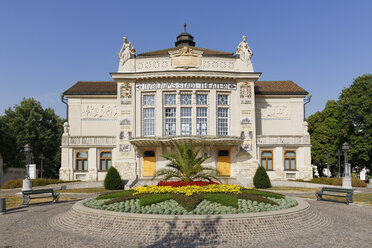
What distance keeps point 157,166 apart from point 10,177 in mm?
22242

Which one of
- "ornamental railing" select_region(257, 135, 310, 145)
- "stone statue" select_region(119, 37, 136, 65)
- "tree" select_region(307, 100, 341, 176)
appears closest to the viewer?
"stone statue" select_region(119, 37, 136, 65)

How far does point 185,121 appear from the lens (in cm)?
3117

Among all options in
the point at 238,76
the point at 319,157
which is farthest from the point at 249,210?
the point at 319,157

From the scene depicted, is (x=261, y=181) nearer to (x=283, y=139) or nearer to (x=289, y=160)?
(x=289, y=160)

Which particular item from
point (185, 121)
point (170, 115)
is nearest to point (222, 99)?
point (185, 121)

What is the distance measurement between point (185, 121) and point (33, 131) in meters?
28.8

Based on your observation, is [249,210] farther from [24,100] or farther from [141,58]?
[24,100]

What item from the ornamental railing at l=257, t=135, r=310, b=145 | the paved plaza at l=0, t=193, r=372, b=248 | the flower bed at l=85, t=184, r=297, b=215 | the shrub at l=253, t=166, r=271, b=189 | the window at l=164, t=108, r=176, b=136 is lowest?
the shrub at l=253, t=166, r=271, b=189

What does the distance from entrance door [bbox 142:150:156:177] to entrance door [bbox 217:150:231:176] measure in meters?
7.01

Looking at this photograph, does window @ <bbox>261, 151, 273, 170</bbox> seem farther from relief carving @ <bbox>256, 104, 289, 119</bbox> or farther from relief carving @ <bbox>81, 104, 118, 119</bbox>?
relief carving @ <bbox>81, 104, 118, 119</bbox>

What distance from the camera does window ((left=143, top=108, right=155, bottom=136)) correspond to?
31.6m

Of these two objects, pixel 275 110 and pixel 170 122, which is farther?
pixel 275 110

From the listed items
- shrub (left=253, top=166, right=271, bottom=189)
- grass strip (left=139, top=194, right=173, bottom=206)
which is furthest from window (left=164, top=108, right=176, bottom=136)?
grass strip (left=139, top=194, right=173, bottom=206)

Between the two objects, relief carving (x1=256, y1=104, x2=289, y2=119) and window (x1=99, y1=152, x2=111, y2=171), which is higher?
relief carving (x1=256, y1=104, x2=289, y2=119)
